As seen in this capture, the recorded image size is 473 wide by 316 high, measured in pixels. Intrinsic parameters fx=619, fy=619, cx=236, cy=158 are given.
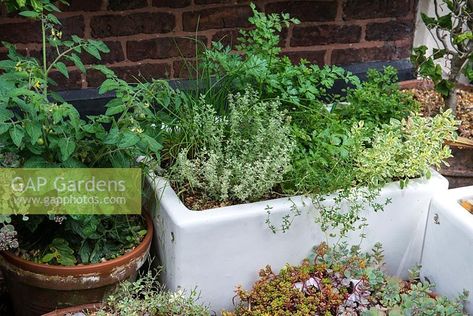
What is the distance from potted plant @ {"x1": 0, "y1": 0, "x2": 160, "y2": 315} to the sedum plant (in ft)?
0.57

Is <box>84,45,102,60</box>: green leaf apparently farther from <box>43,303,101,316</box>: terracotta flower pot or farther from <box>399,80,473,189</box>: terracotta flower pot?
<box>399,80,473,189</box>: terracotta flower pot

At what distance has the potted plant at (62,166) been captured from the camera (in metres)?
1.80

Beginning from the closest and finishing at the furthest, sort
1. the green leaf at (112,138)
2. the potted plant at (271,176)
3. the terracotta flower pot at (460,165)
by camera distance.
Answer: the green leaf at (112,138)
the potted plant at (271,176)
the terracotta flower pot at (460,165)

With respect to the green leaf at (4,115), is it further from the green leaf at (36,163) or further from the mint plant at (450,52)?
the mint plant at (450,52)

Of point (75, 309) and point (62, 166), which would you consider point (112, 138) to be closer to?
point (62, 166)

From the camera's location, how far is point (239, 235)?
2.04 m

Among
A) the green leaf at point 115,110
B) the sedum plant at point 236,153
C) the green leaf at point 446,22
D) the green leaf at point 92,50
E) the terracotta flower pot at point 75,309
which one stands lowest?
the terracotta flower pot at point 75,309

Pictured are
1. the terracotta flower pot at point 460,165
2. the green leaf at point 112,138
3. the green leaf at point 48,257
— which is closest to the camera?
the green leaf at point 112,138

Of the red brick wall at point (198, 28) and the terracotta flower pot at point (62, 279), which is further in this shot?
the red brick wall at point (198, 28)

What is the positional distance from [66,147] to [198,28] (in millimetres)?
1176

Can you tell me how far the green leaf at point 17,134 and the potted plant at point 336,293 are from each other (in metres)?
0.82

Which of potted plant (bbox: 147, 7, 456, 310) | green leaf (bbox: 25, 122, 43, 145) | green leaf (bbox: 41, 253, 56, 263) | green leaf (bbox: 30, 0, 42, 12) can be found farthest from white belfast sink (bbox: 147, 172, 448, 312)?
green leaf (bbox: 30, 0, 42, 12)

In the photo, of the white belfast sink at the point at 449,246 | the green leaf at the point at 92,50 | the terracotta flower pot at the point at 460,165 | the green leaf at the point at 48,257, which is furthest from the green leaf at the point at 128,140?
the terracotta flower pot at the point at 460,165

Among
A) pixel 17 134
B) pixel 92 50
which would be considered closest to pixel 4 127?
pixel 17 134
